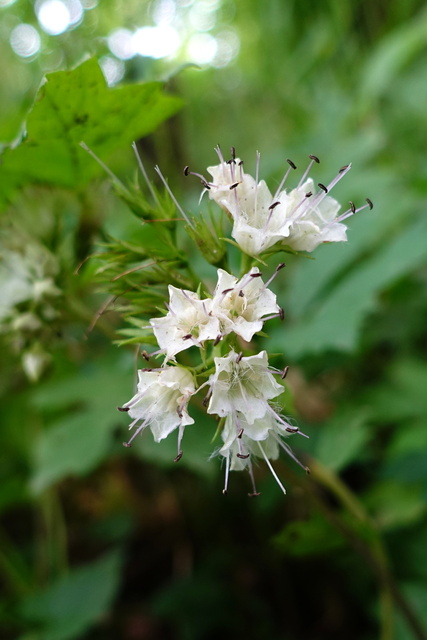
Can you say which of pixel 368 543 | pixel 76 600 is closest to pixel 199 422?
pixel 368 543

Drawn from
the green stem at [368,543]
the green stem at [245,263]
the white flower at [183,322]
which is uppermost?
the green stem at [245,263]

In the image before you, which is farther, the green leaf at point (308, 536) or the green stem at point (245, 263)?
the green leaf at point (308, 536)

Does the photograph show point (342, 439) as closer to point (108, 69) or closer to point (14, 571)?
point (108, 69)

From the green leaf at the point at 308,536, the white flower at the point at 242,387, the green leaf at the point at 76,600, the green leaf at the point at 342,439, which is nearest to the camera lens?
the white flower at the point at 242,387

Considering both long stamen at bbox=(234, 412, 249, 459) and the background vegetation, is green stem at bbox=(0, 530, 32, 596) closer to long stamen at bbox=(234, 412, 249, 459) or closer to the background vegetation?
the background vegetation

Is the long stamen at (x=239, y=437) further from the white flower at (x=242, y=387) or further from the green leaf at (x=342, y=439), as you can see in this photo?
the green leaf at (x=342, y=439)

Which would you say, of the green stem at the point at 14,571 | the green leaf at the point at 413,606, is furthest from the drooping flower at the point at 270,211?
the green stem at the point at 14,571
